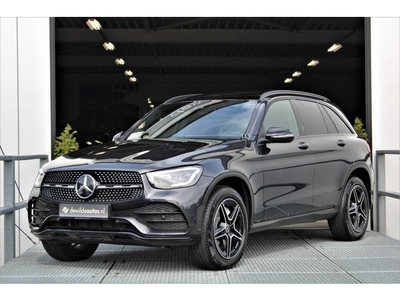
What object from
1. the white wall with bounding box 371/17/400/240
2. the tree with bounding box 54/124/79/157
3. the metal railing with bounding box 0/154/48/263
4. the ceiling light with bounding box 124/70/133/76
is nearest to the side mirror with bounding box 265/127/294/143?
the metal railing with bounding box 0/154/48/263

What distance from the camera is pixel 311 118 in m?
8.47

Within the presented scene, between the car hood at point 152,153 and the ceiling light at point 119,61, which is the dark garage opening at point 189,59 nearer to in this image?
the ceiling light at point 119,61

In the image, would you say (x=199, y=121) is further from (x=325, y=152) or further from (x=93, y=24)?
(x=93, y=24)

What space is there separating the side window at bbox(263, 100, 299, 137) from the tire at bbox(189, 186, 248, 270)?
47.8 inches

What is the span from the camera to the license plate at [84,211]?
6152 mm

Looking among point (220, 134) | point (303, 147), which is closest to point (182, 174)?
point (220, 134)

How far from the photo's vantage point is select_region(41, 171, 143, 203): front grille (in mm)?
6141

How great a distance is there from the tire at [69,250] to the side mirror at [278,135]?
224 cm

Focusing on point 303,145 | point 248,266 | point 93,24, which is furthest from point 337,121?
point 93,24

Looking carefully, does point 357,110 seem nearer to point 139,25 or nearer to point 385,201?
point 385,201

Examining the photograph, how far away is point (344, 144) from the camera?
8.77m

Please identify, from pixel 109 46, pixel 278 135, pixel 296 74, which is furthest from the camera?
pixel 296 74

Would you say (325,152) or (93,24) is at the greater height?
(93,24)

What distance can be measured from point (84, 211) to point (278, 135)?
2.15 meters
